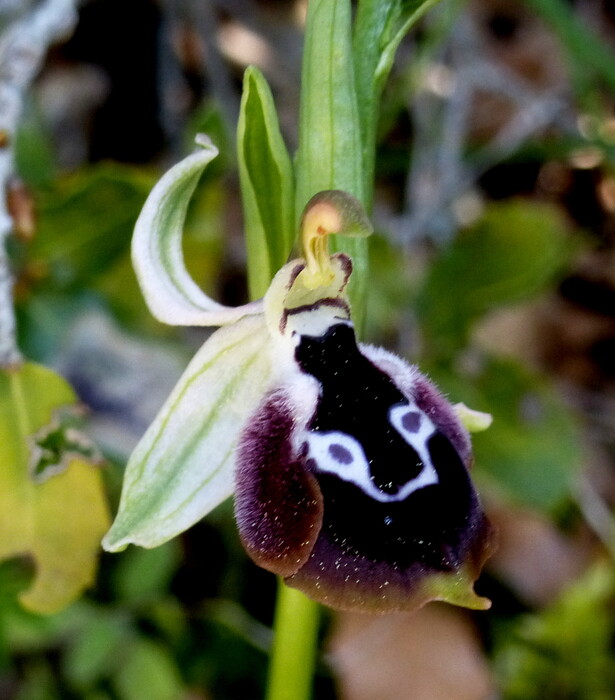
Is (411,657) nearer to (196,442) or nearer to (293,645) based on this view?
(293,645)

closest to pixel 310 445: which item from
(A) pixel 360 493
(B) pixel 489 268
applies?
(A) pixel 360 493

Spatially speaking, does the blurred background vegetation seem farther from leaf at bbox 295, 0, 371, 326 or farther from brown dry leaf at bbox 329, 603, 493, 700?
leaf at bbox 295, 0, 371, 326

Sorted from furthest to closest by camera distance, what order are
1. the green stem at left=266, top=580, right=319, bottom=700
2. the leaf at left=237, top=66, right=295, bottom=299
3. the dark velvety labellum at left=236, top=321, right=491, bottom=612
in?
the green stem at left=266, top=580, right=319, bottom=700 < the leaf at left=237, top=66, right=295, bottom=299 < the dark velvety labellum at left=236, top=321, right=491, bottom=612

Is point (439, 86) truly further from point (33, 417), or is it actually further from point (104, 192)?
point (33, 417)

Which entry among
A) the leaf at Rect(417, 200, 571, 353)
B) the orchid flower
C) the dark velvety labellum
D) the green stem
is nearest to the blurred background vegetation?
the leaf at Rect(417, 200, 571, 353)

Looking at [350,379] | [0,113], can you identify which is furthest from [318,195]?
[0,113]

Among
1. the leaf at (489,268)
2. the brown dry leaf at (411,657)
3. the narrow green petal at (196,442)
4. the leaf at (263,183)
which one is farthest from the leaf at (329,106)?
the brown dry leaf at (411,657)
